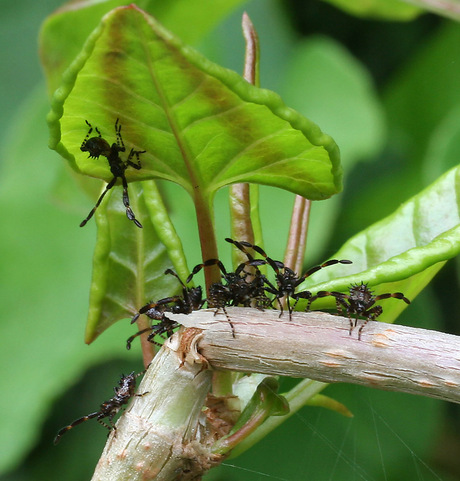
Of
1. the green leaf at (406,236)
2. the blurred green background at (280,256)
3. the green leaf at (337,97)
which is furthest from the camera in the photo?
the green leaf at (337,97)

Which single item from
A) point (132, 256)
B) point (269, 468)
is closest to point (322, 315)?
point (132, 256)

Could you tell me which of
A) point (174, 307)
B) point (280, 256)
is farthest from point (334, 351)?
point (280, 256)

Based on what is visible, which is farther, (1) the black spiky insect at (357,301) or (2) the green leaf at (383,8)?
(2) the green leaf at (383,8)

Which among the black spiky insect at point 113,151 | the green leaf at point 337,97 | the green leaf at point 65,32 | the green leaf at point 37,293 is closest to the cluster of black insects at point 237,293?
the black spiky insect at point 113,151

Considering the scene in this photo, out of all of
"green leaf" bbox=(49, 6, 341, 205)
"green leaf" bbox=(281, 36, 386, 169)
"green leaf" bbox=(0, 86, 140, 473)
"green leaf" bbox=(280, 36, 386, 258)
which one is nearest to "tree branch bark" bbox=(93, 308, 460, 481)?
"green leaf" bbox=(49, 6, 341, 205)

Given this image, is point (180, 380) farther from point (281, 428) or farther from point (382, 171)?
point (382, 171)

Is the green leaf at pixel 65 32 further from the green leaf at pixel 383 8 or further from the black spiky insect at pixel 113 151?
the green leaf at pixel 383 8

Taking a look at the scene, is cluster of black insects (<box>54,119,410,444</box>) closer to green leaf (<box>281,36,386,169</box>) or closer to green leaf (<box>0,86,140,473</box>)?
green leaf (<box>0,86,140,473</box>)
